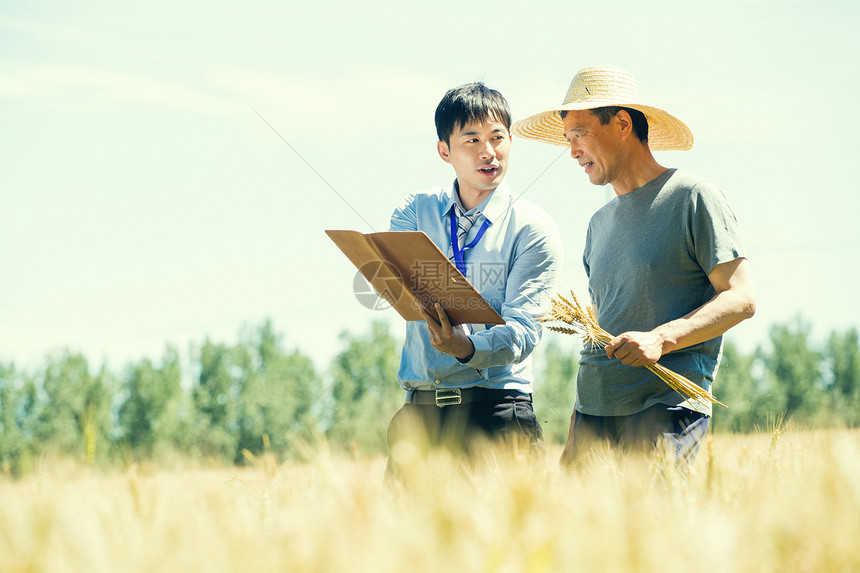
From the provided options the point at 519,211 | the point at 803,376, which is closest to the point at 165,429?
the point at 803,376

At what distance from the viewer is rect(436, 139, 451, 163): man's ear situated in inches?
164

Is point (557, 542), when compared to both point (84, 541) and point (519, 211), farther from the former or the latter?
point (519, 211)

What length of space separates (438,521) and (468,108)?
8.98ft

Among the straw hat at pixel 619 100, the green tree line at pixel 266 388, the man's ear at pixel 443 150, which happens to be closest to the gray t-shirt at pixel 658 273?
the straw hat at pixel 619 100

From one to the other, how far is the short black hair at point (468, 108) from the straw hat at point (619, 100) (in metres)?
0.32

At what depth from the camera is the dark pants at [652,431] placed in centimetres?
320

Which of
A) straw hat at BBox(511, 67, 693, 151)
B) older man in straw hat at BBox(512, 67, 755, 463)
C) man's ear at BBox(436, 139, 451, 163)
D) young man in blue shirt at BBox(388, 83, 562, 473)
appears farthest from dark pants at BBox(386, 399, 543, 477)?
straw hat at BBox(511, 67, 693, 151)

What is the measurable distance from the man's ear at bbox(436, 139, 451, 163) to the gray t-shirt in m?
1.03

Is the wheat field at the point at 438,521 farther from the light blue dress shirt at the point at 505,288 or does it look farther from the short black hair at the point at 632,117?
the short black hair at the point at 632,117

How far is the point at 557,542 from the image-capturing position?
163 cm

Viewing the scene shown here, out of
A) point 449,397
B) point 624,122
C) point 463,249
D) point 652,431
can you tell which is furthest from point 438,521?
point 624,122

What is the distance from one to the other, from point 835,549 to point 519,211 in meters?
2.45

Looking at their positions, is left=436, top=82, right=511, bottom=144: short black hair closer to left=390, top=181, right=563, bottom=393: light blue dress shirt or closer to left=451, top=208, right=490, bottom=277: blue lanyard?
left=390, top=181, right=563, bottom=393: light blue dress shirt

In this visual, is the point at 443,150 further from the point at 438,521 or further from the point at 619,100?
the point at 438,521
